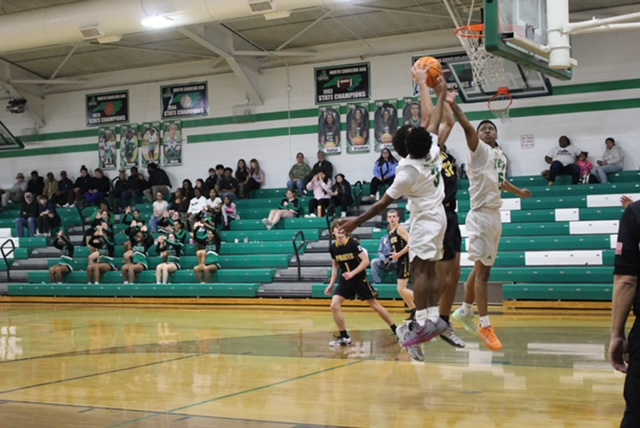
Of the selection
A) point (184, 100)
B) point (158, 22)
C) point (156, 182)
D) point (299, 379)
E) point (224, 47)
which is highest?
point (224, 47)

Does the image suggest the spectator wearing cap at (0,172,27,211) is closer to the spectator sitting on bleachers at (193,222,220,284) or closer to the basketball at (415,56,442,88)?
the spectator sitting on bleachers at (193,222,220,284)

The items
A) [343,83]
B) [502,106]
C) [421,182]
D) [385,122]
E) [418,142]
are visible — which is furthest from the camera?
[343,83]

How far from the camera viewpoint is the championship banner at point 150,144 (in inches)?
896

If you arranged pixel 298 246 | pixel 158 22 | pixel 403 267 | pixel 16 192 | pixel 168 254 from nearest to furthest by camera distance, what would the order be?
pixel 403 267, pixel 158 22, pixel 298 246, pixel 168 254, pixel 16 192

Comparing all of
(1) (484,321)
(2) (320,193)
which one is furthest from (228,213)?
(1) (484,321)

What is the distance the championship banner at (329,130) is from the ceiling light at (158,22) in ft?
20.2

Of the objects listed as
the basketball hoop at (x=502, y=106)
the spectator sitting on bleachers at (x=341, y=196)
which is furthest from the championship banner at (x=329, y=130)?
the basketball hoop at (x=502, y=106)

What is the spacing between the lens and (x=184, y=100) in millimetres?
22422

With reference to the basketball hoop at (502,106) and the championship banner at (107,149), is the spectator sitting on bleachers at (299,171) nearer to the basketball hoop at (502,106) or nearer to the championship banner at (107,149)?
the basketball hoop at (502,106)

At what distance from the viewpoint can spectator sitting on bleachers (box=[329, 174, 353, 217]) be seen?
18.1 metres

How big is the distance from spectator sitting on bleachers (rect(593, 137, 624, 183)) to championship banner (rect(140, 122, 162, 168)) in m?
12.3

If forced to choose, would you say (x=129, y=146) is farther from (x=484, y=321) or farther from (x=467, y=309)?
(x=484, y=321)

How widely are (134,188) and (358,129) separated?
21.8 ft

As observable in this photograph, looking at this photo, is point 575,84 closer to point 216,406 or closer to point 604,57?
point 604,57
